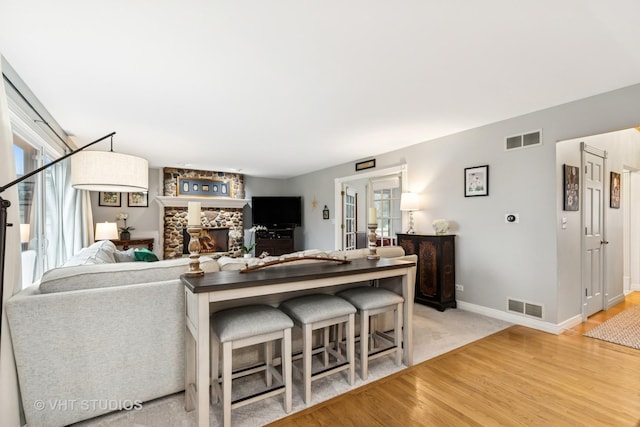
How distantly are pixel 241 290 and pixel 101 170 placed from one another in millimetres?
1146

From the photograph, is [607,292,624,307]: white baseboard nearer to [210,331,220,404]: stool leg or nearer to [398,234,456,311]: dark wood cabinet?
[398,234,456,311]: dark wood cabinet

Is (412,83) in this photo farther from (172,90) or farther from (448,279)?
(448,279)

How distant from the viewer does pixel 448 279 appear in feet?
12.6

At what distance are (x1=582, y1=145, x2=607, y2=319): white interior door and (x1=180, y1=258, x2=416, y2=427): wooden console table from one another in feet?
8.70

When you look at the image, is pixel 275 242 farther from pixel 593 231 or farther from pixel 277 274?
pixel 593 231

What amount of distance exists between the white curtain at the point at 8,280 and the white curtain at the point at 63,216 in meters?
2.01

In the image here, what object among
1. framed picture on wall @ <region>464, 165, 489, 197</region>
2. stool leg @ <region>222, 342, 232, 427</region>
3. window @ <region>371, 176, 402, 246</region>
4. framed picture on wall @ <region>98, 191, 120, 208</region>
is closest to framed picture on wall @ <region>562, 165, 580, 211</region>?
framed picture on wall @ <region>464, 165, 489, 197</region>

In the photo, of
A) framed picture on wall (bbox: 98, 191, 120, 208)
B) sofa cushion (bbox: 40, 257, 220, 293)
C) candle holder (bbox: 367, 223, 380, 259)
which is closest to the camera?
sofa cushion (bbox: 40, 257, 220, 293)

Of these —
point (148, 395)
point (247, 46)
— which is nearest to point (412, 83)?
point (247, 46)

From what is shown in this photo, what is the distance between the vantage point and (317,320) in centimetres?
194

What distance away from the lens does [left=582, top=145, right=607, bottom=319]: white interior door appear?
3.44 meters

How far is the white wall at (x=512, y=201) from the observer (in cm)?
292

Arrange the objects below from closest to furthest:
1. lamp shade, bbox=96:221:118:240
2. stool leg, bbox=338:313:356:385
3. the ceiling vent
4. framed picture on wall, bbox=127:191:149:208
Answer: stool leg, bbox=338:313:356:385 < the ceiling vent < lamp shade, bbox=96:221:118:240 < framed picture on wall, bbox=127:191:149:208

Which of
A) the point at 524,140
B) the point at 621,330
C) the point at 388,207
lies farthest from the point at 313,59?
the point at 621,330
